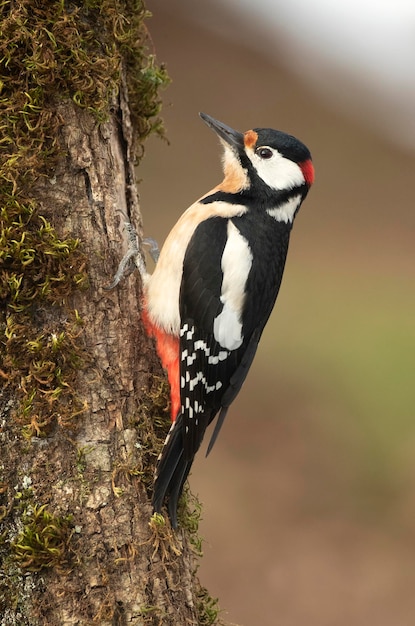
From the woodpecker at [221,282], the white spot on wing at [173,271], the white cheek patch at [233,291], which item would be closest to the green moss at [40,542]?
the woodpecker at [221,282]

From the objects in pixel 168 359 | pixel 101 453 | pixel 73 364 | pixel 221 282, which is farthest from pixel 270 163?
pixel 101 453

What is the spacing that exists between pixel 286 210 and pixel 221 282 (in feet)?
1.64

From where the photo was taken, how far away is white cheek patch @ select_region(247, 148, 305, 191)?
314 cm

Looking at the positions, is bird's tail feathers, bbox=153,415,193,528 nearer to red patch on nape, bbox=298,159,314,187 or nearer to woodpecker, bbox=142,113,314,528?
woodpecker, bbox=142,113,314,528

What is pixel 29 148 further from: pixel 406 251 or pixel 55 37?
pixel 406 251

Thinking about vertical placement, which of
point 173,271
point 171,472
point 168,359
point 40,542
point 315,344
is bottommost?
point 315,344

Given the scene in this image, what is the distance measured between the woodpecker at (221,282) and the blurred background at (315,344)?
1014mm

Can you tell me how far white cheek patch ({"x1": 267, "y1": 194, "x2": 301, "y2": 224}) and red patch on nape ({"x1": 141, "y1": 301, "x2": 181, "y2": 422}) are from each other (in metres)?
0.73

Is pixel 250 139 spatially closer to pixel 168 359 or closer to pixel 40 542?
pixel 168 359

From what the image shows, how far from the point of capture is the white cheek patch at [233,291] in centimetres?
287

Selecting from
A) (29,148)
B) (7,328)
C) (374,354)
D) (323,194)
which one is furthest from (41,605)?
(323,194)

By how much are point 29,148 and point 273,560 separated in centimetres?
462

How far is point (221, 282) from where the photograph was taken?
286 centimetres

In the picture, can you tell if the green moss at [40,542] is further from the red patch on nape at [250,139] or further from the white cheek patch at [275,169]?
the red patch on nape at [250,139]
